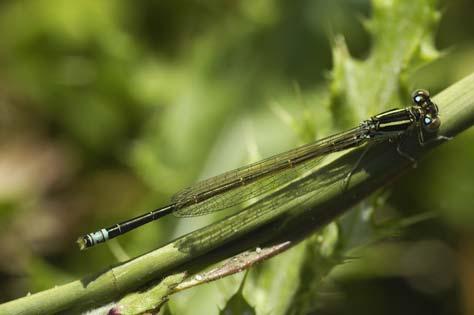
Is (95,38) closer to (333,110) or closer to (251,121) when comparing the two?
(251,121)

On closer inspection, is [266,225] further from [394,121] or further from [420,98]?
[420,98]

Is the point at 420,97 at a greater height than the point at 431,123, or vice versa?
the point at 420,97

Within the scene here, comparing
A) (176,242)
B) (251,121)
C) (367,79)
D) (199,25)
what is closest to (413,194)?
(251,121)

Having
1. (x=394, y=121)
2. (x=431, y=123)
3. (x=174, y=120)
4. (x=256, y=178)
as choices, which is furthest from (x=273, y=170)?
(x=174, y=120)

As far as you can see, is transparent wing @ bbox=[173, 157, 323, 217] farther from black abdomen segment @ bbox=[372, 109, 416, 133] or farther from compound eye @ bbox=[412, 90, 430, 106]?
compound eye @ bbox=[412, 90, 430, 106]

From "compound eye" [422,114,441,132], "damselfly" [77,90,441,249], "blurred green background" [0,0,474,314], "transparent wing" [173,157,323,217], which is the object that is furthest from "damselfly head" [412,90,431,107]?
"blurred green background" [0,0,474,314]

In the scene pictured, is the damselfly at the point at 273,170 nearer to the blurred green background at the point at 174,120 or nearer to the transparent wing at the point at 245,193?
the transparent wing at the point at 245,193
